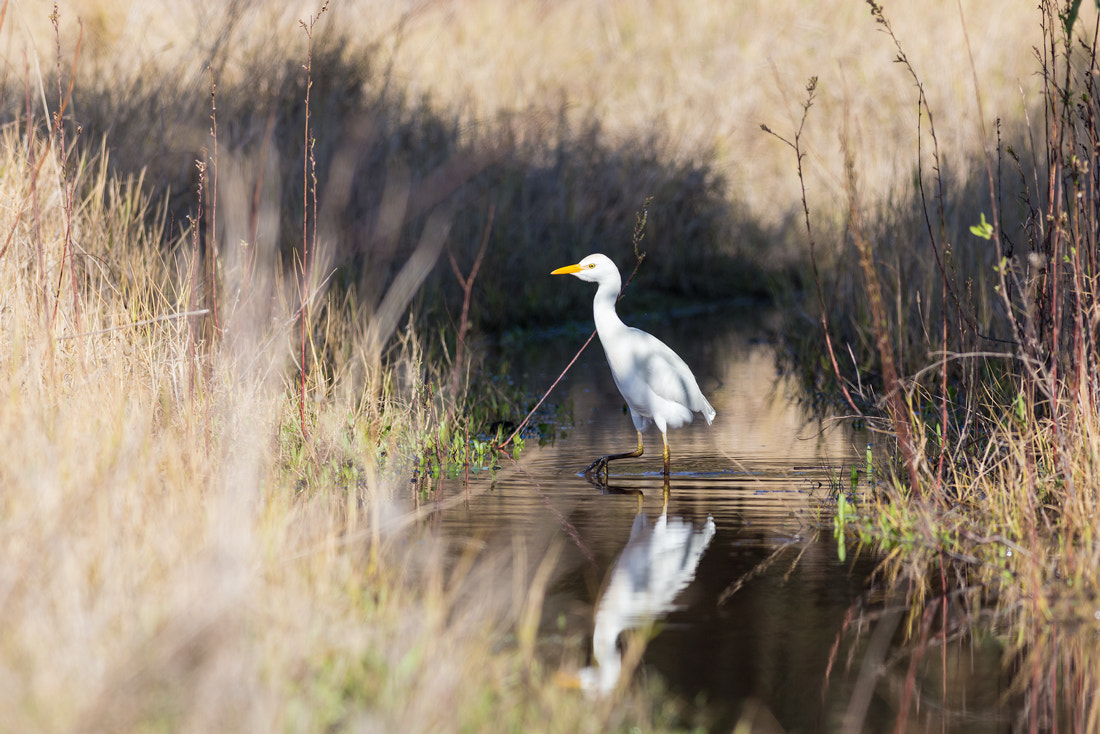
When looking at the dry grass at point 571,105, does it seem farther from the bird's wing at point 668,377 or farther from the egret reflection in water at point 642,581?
the egret reflection in water at point 642,581

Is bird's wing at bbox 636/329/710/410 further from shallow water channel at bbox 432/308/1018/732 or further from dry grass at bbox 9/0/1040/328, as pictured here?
dry grass at bbox 9/0/1040/328

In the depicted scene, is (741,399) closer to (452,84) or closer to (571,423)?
(571,423)

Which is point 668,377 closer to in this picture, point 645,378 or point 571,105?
point 645,378

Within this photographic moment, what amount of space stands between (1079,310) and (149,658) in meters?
2.99

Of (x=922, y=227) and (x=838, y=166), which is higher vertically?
(x=838, y=166)

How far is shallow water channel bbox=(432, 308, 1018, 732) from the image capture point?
11.5 feet

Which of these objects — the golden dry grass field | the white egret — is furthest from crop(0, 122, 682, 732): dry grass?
the white egret

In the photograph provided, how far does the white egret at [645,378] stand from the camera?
664 centimetres

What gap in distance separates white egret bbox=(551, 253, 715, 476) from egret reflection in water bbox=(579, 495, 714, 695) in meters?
0.95

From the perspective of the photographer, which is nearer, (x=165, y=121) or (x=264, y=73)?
(x=165, y=121)

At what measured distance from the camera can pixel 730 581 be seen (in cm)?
455

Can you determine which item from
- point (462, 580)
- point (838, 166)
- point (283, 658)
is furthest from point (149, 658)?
point (838, 166)

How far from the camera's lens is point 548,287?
14.0 metres

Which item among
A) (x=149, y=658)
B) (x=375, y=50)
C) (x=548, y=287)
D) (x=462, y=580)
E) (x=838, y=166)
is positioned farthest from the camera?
(x=838, y=166)
